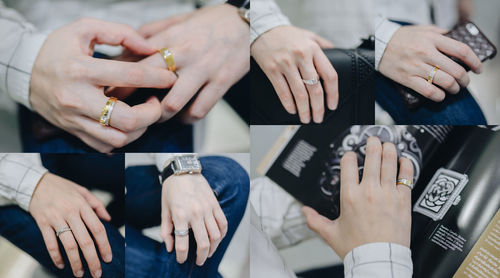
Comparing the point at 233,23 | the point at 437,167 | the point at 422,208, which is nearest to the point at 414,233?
the point at 422,208

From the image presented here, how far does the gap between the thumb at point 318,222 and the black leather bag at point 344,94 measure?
0.29 m

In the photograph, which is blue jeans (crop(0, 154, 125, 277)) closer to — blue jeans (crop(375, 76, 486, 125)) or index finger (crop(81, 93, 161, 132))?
index finger (crop(81, 93, 161, 132))

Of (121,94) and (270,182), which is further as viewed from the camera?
(270,182)

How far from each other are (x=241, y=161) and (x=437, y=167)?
610 millimetres

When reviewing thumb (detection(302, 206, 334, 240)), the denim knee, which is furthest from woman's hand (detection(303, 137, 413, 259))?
the denim knee

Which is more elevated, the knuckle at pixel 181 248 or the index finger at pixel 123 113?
the index finger at pixel 123 113

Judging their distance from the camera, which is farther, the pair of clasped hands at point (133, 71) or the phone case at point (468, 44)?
the phone case at point (468, 44)

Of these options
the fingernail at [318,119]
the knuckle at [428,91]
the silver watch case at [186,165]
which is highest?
the knuckle at [428,91]

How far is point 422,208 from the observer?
110 centimetres

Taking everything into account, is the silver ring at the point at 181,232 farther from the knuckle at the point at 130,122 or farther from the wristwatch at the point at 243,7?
the wristwatch at the point at 243,7

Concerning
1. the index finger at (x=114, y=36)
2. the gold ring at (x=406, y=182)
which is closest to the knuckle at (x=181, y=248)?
the index finger at (x=114, y=36)

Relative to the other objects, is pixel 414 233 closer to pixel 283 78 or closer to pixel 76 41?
pixel 283 78

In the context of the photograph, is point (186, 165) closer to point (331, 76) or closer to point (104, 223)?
point (104, 223)

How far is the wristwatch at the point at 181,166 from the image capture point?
108cm
